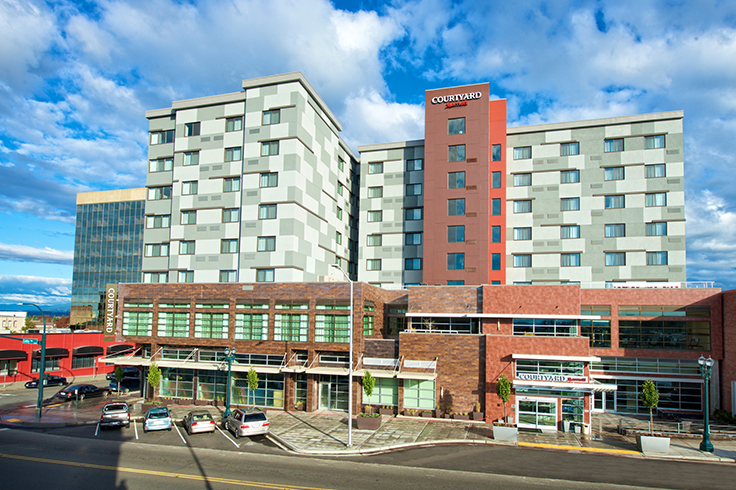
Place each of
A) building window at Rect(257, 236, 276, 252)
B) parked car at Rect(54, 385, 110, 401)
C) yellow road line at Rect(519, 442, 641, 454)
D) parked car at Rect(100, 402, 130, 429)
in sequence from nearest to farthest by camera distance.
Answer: yellow road line at Rect(519, 442, 641, 454), parked car at Rect(100, 402, 130, 429), parked car at Rect(54, 385, 110, 401), building window at Rect(257, 236, 276, 252)

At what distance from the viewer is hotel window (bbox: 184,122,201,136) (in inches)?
2000

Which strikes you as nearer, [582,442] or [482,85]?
[582,442]

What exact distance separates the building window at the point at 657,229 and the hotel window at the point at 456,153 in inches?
816

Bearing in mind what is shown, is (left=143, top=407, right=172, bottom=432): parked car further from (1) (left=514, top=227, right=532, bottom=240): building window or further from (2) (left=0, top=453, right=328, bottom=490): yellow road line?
(1) (left=514, top=227, right=532, bottom=240): building window

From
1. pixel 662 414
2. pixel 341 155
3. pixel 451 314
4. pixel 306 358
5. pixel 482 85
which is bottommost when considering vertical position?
pixel 662 414

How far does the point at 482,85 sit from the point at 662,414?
114ft

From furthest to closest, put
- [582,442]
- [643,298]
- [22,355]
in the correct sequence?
[22,355]
[643,298]
[582,442]

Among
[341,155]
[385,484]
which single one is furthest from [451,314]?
[341,155]

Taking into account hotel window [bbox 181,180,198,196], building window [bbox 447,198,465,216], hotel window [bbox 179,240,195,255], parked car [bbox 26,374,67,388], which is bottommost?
parked car [bbox 26,374,67,388]

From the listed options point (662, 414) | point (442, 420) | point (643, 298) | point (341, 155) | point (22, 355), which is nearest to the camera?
Answer: point (442, 420)

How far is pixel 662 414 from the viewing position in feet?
118

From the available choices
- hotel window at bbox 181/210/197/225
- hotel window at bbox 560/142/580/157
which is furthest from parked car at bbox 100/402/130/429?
hotel window at bbox 560/142/580/157

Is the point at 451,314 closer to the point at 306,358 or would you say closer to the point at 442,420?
the point at 442,420

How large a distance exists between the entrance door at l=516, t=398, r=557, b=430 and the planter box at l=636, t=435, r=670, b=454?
238 inches
